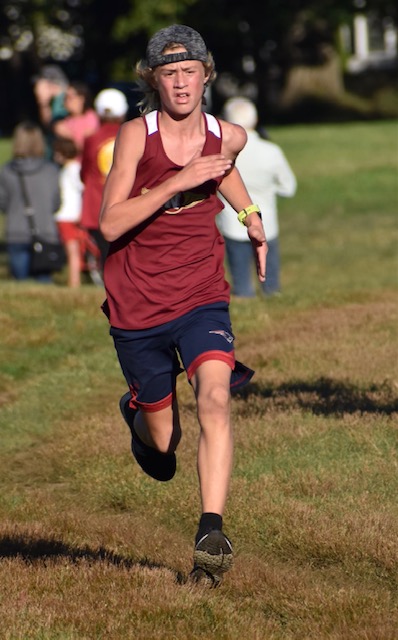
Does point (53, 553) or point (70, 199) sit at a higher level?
point (53, 553)

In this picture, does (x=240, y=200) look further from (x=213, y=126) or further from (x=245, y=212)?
(x=213, y=126)

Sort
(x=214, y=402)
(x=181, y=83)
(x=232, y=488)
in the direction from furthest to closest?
(x=232, y=488)
(x=181, y=83)
(x=214, y=402)

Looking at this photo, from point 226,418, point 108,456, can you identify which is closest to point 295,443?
point 108,456

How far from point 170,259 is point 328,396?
354cm

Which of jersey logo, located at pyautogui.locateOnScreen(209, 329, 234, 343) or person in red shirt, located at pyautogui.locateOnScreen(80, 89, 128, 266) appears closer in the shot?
jersey logo, located at pyautogui.locateOnScreen(209, 329, 234, 343)

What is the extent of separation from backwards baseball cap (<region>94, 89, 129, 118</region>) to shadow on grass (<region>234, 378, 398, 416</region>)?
4263 mm

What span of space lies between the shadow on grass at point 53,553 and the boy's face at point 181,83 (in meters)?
2.01

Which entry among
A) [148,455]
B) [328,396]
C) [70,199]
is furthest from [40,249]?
[148,455]

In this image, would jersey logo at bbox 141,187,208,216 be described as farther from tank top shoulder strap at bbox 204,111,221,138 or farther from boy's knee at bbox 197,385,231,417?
boy's knee at bbox 197,385,231,417

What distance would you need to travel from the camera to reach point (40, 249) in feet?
49.5

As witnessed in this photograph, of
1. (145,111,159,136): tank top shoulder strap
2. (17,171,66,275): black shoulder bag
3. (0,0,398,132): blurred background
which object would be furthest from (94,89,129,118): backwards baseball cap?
(0,0,398,132): blurred background

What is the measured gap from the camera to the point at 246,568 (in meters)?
6.09

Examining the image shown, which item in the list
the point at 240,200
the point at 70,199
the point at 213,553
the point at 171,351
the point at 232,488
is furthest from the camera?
the point at 70,199

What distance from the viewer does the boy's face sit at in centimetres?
575
